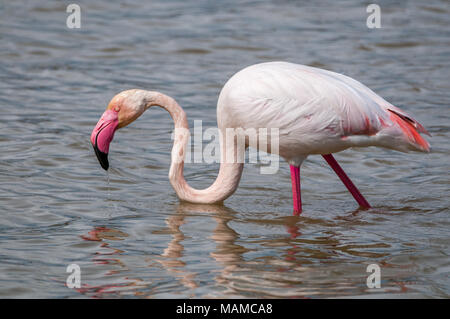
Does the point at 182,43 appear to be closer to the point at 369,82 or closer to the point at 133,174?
the point at 369,82

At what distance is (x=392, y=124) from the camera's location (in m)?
6.30

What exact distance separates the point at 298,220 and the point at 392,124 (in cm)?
108

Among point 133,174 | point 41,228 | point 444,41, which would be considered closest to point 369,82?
point 444,41

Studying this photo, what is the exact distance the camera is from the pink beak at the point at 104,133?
21.5 ft

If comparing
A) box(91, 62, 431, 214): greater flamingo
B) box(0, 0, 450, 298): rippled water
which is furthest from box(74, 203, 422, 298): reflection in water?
box(91, 62, 431, 214): greater flamingo

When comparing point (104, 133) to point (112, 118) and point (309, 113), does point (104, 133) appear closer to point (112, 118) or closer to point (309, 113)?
point (112, 118)

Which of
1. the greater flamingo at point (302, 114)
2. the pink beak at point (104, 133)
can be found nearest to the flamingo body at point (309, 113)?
the greater flamingo at point (302, 114)

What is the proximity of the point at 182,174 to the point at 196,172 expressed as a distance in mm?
1334

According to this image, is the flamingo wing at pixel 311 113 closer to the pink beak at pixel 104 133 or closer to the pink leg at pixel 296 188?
the pink leg at pixel 296 188

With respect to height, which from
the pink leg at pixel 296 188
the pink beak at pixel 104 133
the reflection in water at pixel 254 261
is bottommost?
the reflection in water at pixel 254 261

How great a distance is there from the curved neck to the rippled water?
14cm

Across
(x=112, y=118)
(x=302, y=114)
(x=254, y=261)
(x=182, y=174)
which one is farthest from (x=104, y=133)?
(x=254, y=261)

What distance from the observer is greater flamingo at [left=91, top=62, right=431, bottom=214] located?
622 cm

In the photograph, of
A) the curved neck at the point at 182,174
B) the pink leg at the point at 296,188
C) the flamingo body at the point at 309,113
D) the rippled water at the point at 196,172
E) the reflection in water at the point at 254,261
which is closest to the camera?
the reflection in water at the point at 254,261
